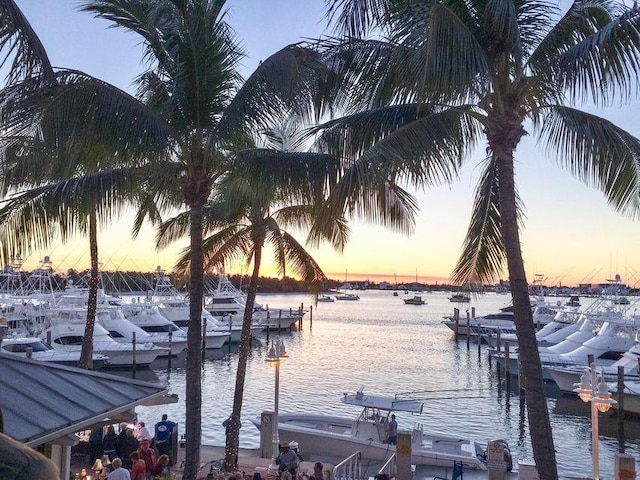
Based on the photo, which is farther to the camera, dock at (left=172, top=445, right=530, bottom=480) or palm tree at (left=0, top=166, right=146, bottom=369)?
dock at (left=172, top=445, right=530, bottom=480)

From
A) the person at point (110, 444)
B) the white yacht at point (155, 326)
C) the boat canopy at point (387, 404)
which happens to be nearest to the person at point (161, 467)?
the person at point (110, 444)

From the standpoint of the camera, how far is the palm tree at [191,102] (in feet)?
35.1

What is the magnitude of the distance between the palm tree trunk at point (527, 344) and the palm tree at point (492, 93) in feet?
0.05

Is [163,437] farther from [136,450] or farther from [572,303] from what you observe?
[572,303]

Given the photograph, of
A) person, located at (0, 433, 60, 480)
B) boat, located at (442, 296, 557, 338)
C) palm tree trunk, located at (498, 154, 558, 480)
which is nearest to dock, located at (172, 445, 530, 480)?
palm tree trunk, located at (498, 154, 558, 480)

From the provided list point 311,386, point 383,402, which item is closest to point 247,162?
point 383,402

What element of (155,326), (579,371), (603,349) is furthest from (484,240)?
(155,326)

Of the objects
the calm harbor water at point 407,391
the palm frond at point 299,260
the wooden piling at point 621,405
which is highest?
the palm frond at point 299,260

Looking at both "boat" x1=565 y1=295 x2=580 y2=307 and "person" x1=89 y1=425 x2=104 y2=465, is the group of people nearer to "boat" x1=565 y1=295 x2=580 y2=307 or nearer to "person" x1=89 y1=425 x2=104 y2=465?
"person" x1=89 y1=425 x2=104 y2=465

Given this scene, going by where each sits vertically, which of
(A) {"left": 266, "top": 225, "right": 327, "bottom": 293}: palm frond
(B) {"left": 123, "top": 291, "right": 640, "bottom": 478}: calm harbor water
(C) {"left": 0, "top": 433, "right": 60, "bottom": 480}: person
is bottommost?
(B) {"left": 123, "top": 291, "right": 640, "bottom": 478}: calm harbor water

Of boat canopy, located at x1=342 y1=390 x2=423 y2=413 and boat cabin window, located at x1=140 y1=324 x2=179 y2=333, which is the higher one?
boat canopy, located at x1=342 y1=390 x2=423 y2=413

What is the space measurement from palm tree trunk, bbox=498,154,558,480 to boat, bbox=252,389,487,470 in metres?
9.44

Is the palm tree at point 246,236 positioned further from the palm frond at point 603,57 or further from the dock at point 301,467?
the palm frond at point 603,57

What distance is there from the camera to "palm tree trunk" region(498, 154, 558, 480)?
9.28 m
